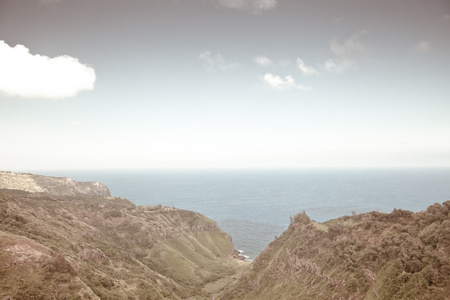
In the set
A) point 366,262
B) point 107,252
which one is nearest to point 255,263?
point 366,262

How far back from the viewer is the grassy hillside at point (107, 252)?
137 feet

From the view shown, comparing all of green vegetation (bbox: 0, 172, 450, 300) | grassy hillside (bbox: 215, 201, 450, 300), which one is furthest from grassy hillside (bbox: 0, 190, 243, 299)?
grassy hillside (bbox: 215, 201, 450, 300)

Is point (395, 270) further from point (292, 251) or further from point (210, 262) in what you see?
point (210, 262)

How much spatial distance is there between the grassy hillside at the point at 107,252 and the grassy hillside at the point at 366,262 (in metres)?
35.2

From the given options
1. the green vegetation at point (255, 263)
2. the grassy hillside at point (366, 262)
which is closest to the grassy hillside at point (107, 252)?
the green vegetation at point (255, 263)

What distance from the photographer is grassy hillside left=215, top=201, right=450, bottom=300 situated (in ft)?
112

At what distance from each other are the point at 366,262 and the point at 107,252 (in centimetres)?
8837

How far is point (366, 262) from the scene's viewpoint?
46.7 m

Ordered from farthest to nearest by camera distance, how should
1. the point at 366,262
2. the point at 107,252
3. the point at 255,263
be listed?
the point at 255,263 → the point at 107,252 → the point at 366,262

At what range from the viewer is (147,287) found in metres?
68.4

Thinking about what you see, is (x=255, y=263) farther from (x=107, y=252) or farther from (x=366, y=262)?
(x=107, y=252)

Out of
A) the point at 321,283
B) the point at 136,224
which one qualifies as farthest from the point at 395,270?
the point at 136,224

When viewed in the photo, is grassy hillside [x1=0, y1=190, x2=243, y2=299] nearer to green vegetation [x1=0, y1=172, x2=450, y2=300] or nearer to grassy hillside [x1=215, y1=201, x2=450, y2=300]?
green vegetation [x1=0, y1=172, x2=450, y2=300]

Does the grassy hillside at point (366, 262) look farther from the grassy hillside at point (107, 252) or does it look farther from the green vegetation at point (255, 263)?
the grassy hillside at point (107, 252)
